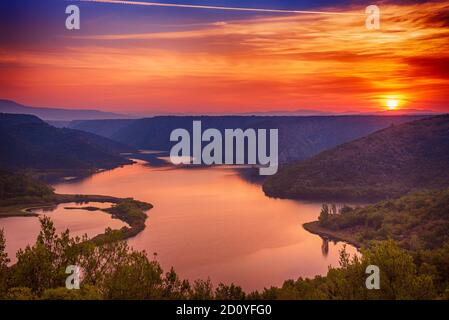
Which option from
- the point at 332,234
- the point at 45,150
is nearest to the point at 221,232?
the point at 332,234

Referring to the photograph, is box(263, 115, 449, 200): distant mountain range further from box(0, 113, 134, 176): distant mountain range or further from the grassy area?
box(0, 113, 134, 176): distant mountain range

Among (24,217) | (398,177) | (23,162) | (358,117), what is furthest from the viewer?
(358,117)

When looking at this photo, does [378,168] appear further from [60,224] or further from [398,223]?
[60,224]

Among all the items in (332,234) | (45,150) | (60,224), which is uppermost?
(45,150)
